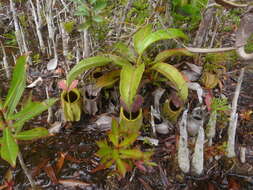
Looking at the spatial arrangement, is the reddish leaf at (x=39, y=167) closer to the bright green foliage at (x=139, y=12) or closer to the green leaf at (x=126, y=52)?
the green leaf at (x=126, y=52)

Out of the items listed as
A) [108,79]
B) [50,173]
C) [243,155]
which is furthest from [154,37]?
[50,173]

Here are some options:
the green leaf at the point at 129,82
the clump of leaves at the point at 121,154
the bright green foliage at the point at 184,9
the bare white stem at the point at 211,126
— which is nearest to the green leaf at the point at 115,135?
the clump of leaves at the point at 121,154

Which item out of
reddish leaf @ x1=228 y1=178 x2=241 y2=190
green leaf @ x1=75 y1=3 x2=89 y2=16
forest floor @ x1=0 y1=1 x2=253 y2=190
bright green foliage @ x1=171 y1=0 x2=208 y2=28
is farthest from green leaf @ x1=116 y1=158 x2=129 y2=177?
bright green foliage @ x1=171 y1=0 x2=208 y2=28

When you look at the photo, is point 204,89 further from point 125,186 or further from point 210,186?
point 125,186

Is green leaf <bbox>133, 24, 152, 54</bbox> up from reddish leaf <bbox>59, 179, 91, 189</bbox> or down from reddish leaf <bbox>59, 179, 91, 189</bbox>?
up

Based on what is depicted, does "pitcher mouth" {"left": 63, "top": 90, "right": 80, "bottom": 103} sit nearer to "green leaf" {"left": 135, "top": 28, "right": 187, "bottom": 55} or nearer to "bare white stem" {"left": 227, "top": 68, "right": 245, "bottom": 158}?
"green leaf" {"left": 135, "top": 28, "right": 187, "bottom": 55}

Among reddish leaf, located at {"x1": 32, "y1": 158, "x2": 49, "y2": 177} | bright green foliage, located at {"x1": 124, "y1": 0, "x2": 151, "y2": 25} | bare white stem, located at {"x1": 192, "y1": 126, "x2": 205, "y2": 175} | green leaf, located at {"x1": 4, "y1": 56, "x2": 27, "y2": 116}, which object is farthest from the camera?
bright green foliage, located at {"x1": 124, "y1": 0, "x2": 151, "y2": 25}

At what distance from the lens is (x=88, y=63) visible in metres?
1.23

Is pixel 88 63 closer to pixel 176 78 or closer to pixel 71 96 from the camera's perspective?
pixel 71 96

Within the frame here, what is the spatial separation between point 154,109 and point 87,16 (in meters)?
0.63

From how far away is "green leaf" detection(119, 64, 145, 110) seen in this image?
1118mm

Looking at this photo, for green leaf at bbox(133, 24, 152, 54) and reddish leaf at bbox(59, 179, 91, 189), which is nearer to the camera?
reddish leaf at bbox(59, 179, 91, 189)

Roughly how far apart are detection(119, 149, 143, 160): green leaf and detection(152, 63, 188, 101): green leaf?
39 centimetres

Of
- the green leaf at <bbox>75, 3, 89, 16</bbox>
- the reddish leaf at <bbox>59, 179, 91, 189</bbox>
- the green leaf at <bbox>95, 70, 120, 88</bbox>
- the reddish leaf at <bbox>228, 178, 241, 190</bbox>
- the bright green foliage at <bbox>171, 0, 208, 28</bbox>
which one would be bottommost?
the reddish leaf at <bbox>228, 178, 241, 190</bbox>
